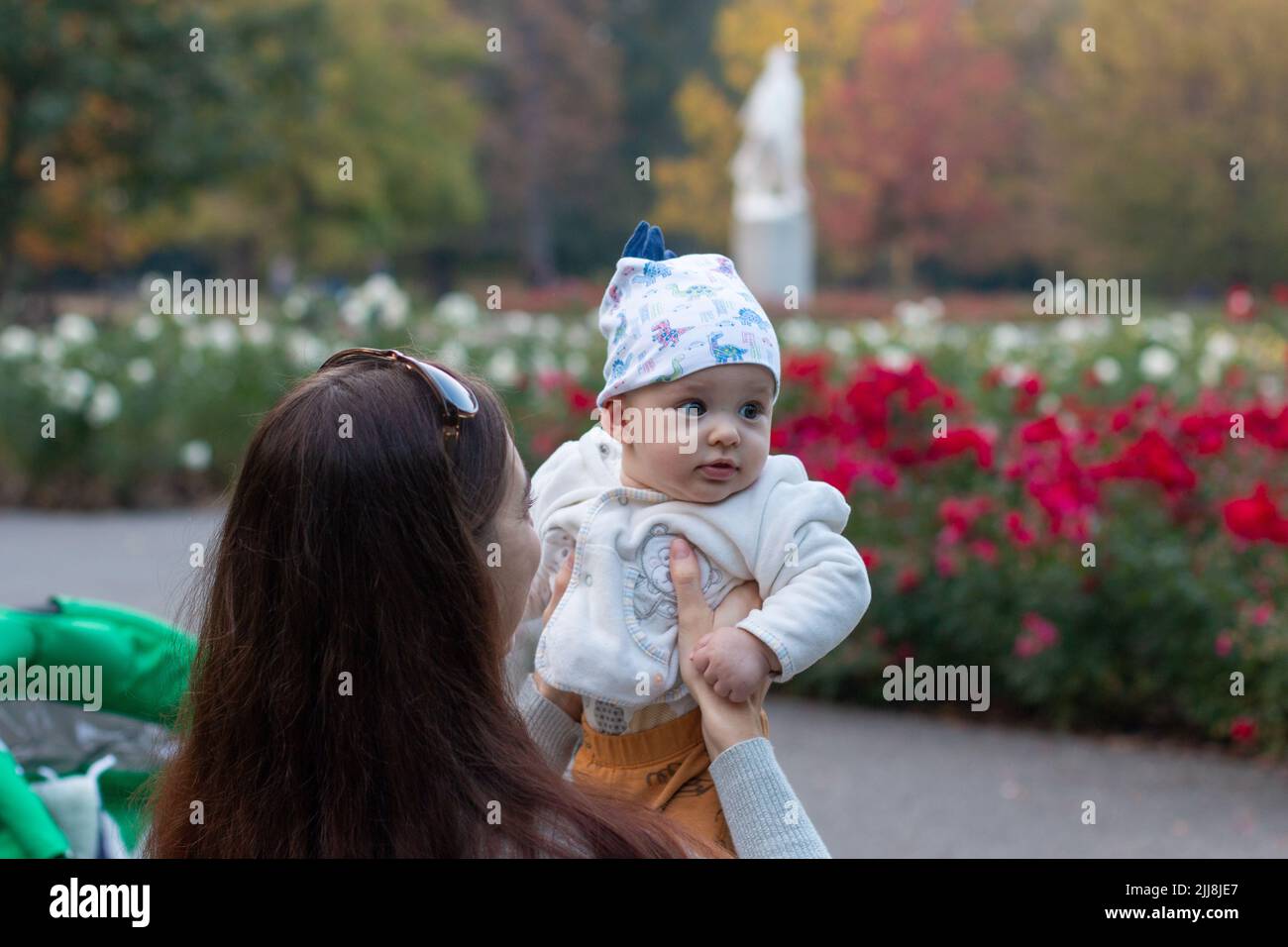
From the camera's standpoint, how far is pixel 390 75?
116 feet

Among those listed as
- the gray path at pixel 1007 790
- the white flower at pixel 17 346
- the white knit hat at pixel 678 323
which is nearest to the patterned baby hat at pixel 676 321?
the white knit hat at pixel 678 323

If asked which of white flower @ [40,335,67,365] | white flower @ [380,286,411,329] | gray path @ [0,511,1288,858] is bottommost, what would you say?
gray path @ [0,511,1288,858]

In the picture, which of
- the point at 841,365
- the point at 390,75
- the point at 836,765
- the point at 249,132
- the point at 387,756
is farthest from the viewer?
the point at 390,75

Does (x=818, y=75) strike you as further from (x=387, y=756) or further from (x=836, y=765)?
(x=387, y=756)

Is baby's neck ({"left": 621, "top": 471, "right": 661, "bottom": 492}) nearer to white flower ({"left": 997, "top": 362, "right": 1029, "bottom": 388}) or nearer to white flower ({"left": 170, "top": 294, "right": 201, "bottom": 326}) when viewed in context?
white flower ({"left": 997, "top": 362, "right": 1029, "bottom": 388})

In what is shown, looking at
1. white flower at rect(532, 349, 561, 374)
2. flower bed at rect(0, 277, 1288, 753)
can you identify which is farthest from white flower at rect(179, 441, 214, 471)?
flower bed at rect(0, 277, 1288, 753)

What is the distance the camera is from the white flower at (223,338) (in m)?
11.2

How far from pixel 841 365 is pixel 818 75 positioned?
31956 mm

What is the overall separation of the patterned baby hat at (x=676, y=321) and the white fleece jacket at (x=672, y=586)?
17cm

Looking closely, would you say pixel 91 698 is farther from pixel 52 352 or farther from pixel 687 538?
pixel 52 352

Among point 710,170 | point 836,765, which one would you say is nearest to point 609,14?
point 710,170

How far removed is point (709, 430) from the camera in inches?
87.5

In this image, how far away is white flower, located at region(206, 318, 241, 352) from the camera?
11242mm

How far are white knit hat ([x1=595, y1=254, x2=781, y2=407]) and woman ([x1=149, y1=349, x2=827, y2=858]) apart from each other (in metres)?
0.43
